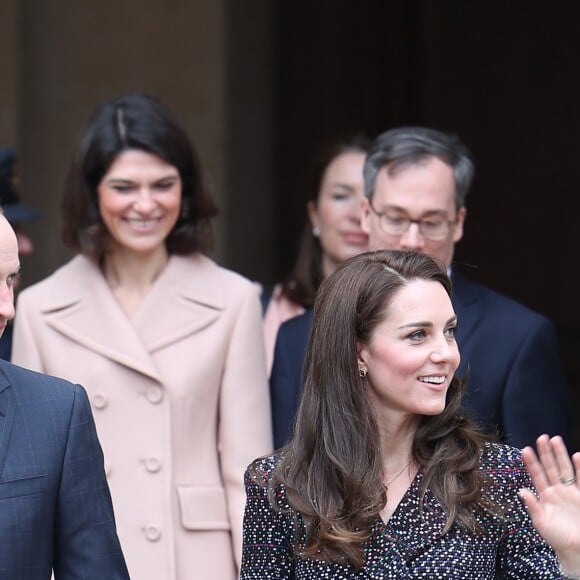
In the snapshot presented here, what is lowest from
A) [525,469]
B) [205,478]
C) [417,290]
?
[205,478]

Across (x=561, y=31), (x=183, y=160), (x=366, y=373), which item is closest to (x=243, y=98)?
(x=561, y=31)

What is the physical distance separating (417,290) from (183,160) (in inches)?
49.4

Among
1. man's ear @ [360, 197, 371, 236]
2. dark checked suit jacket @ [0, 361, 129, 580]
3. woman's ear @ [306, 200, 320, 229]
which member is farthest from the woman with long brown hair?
woman's ear @ [306, 200, 320, 229]

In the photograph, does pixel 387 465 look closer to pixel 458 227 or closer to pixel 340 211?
pixel 458 227

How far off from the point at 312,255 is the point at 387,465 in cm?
177

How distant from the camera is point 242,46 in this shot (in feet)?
24.2

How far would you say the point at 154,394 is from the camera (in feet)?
14.7

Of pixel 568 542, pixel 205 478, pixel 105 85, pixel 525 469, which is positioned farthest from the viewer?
pixel 105 85

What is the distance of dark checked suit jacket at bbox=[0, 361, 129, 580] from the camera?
3275mm

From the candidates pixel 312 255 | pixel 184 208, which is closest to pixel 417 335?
pixel 184 208

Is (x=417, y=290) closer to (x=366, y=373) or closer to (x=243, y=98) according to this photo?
(x=366, y=373)

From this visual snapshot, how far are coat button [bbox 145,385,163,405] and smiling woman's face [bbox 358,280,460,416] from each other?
98 centimetres

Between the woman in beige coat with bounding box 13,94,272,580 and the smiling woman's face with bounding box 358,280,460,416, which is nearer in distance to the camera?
the smiling woman's face with bounding box 358,280,460,416

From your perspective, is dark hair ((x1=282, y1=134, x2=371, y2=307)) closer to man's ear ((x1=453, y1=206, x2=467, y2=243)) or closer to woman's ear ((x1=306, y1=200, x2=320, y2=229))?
woman's ear ((x1=306, y1=200, x2=320, y2=229))
